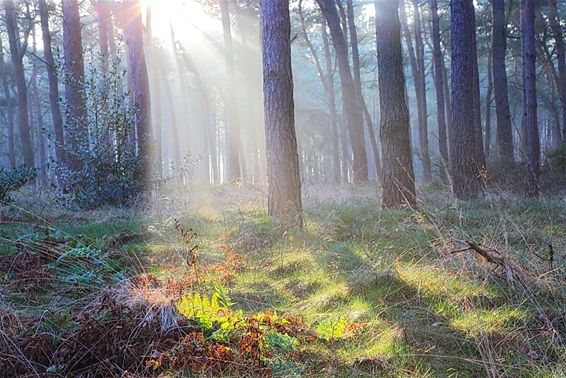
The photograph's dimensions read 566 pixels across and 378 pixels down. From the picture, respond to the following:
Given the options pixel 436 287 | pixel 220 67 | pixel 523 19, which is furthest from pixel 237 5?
pixel 436 287

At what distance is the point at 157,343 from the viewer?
9.35 feet

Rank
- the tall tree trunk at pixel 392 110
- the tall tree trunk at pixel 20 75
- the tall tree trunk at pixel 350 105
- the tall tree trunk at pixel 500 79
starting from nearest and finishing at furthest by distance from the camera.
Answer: the tall tree trunk at pixel 392 110, the tall tree trunk at pixel 500 79, the tall tree trunk at pixel 350 105, the tall tree trunk at pixel 20 75

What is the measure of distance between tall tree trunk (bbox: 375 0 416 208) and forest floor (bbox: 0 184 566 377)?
254 centimetres

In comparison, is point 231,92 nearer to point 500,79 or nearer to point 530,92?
point 500,79

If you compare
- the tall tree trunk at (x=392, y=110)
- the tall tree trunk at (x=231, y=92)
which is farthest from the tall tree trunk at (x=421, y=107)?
the tall tree trunk at (x=392, y=110)

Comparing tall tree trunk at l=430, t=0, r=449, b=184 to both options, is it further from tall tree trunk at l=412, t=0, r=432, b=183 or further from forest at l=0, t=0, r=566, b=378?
forest at l=0, t=0, r=566, b=378

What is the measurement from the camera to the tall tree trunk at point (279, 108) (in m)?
6.64

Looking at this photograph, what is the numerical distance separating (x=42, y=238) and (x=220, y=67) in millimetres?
27286

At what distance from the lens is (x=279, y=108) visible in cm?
666

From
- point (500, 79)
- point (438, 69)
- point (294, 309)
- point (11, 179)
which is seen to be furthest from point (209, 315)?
point (438, 69)

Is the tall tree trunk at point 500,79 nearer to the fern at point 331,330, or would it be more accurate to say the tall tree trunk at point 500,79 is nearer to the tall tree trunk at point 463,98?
the tall tree trunk at point 463,98

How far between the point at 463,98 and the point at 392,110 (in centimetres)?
278

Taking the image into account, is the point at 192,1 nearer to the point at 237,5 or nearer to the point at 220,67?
the point at 237,5

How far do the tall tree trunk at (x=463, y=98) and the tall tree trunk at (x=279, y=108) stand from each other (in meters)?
4.72
